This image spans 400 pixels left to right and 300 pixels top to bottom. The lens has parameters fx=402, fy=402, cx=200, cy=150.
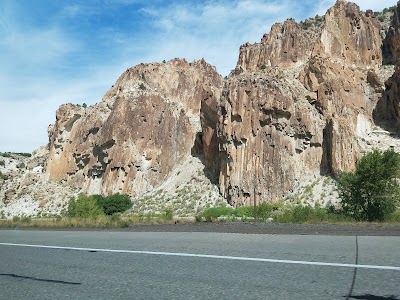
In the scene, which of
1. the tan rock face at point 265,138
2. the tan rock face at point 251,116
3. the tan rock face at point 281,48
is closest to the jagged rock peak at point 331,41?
the tan rock face at point 281,48

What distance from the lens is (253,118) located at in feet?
183

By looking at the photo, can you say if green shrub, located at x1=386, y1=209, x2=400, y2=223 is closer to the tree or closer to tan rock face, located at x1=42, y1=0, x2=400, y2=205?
the tree

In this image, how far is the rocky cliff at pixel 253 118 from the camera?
2112 inches

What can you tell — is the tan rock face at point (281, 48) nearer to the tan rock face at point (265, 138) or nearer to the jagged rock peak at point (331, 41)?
the jagged rock peak at point (331, 41)

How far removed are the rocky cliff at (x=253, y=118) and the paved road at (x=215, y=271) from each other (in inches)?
1703

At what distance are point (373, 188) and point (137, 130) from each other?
165 feet

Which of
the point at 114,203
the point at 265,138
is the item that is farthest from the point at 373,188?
the point at 114,203

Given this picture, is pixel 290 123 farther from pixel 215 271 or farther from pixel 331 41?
pixel 215 271

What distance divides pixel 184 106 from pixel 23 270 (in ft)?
244

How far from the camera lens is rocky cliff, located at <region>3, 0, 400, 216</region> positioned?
176 feet

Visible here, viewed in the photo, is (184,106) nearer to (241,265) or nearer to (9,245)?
(9,245)

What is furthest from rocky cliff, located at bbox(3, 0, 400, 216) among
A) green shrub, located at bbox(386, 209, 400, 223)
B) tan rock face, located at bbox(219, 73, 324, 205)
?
green shrub, located at bbox(386, 209, 400, 223)

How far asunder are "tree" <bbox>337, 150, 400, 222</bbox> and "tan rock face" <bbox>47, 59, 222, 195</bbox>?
35.8m

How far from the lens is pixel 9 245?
1265 centimetres
